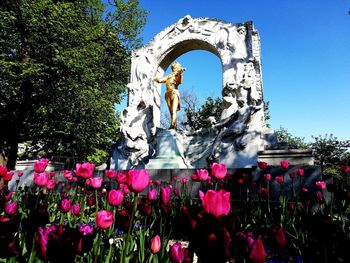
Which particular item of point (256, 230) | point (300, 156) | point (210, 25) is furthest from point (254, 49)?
point (256, 230)

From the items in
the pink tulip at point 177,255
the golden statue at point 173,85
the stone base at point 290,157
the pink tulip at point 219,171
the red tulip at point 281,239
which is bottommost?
the pink tulip at point 177,255

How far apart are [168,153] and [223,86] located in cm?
337

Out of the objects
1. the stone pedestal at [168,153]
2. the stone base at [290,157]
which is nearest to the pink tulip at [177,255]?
the stone base at [290,157]

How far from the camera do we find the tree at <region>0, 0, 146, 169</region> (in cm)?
1162

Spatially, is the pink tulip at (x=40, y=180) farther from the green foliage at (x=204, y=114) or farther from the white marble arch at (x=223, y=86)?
the green foliage at (x=204, y=114)

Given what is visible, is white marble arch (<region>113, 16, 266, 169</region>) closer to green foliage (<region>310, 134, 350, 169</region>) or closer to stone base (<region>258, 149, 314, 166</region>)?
stone base (<region>258, 149, 314, 166</region>)

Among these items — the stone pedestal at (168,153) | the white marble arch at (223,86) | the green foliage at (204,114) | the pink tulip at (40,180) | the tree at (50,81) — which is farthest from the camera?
the green foliage at (204,114)

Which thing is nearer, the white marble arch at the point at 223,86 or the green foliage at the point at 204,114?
the white marble arch at the point at 223,86

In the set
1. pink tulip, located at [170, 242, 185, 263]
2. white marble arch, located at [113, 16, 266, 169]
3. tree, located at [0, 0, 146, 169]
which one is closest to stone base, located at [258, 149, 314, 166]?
white marble arch, located at [113, 16, 266, 169]

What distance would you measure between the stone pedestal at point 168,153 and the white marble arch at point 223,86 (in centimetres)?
88

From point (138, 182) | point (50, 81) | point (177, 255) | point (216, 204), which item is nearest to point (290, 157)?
point (138, 182)

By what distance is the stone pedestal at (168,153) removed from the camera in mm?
7755

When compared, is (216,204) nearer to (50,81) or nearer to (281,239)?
(281,239)

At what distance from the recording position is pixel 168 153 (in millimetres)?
8008
